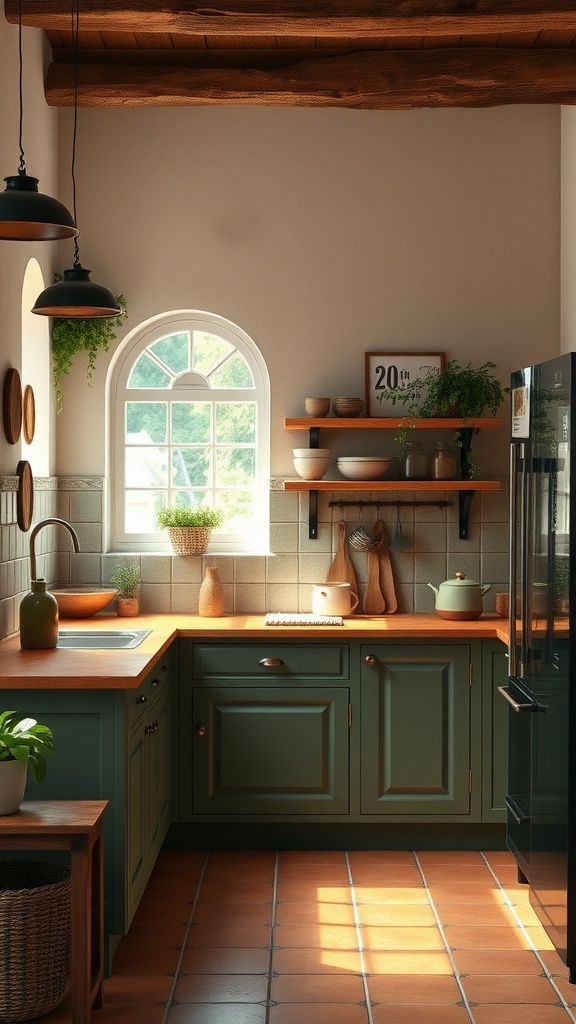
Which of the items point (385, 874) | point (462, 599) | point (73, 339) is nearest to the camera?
point (385, 874)

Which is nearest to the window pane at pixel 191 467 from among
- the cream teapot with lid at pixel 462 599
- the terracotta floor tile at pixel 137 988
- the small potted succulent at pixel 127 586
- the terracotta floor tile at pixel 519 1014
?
the small potted succulent at pixel 127 586

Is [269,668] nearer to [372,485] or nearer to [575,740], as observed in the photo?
[372,485]

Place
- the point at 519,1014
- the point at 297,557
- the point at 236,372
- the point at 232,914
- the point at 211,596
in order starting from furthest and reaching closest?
the point at 236,372
the point at 297,557
the point at 211,596
the point at 232,914
the point at 519,1014

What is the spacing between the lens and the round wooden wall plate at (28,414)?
453cm

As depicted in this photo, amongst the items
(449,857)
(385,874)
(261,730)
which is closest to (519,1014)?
(385,874)

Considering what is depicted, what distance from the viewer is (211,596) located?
4.93 m

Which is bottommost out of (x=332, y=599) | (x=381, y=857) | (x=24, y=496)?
(x=381, y=857)

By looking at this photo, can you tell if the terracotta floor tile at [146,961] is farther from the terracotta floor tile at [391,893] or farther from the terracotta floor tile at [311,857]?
the terracotta floor tile at [311,857]

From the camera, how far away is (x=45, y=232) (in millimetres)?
3328

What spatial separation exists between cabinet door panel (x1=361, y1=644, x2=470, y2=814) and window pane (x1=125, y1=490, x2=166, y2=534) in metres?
1.34

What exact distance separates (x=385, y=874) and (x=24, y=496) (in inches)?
80.1

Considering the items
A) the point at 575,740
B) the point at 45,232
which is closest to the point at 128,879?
the point at 575,740

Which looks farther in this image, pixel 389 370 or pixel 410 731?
pixel 389 370

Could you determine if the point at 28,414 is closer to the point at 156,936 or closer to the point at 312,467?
the point at 312,467
